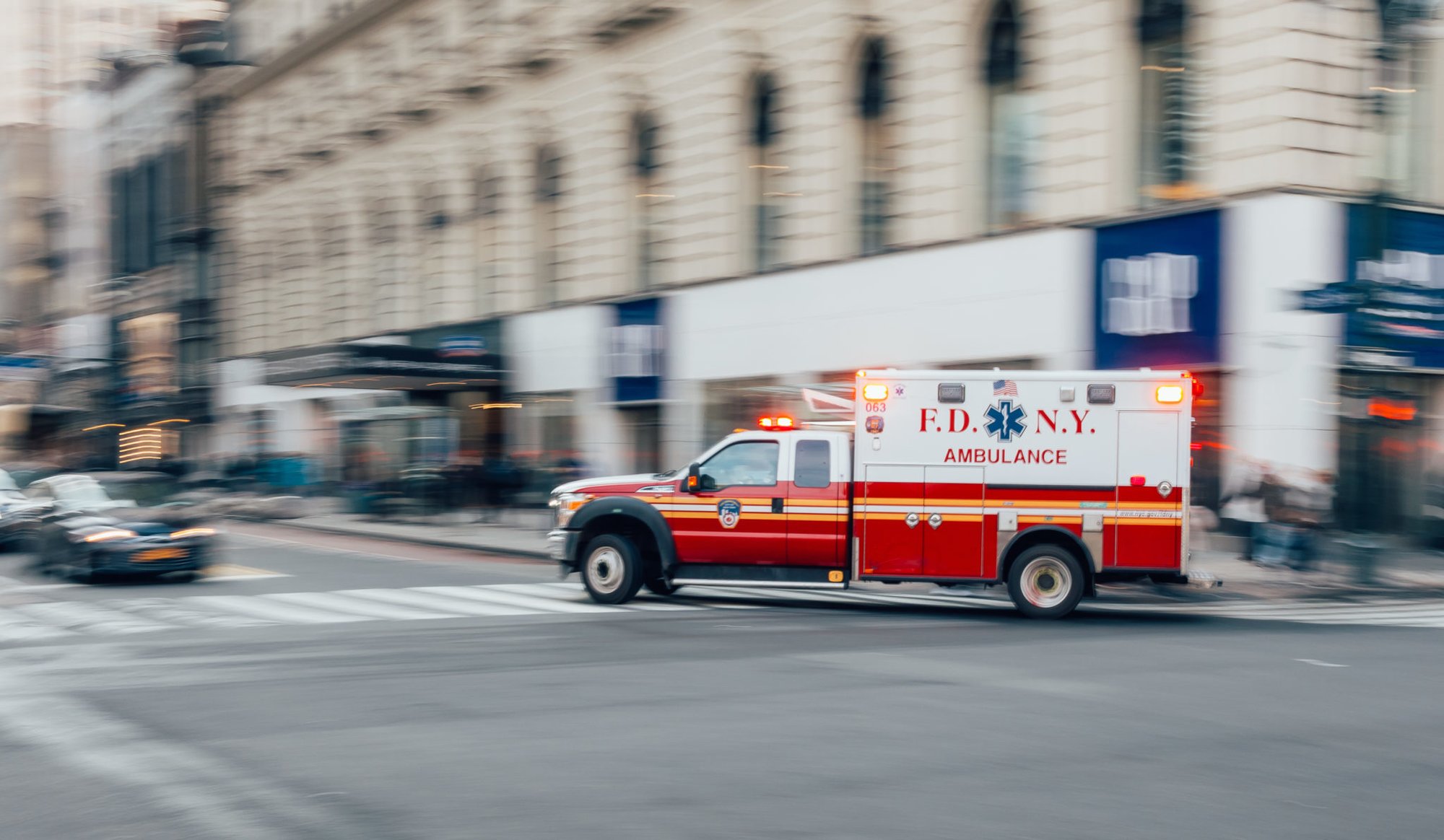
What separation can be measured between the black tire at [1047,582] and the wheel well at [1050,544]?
0.13 feet

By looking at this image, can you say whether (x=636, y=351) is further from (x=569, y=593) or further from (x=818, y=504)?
(x=818, y=504)

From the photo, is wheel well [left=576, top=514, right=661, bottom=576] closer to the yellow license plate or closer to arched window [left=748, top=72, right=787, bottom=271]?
the yellow license plate

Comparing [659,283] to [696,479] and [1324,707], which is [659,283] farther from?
[1324,707]

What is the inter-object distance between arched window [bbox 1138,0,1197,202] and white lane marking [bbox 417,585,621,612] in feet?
37.0

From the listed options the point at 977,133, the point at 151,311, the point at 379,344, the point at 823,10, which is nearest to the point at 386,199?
the point at 379,344

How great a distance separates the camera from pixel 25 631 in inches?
528

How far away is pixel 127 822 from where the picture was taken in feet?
20.2

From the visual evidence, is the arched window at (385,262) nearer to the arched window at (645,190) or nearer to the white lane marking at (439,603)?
the arched window at (645,190)

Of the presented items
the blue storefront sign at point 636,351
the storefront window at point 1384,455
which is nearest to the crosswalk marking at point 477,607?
the storefront window at point 1384,455

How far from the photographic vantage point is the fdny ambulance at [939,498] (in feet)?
47.8

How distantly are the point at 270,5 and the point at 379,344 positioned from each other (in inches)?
989

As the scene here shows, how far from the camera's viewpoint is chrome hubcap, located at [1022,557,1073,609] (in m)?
14.7

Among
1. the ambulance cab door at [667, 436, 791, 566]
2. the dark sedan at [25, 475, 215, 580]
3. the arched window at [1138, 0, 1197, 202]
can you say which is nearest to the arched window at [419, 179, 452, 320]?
the dark sedan at [25, 475, 215, 580]

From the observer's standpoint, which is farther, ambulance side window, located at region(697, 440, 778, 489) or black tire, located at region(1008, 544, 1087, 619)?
ambulance side window, located at region(697, 440, 778, 489)
